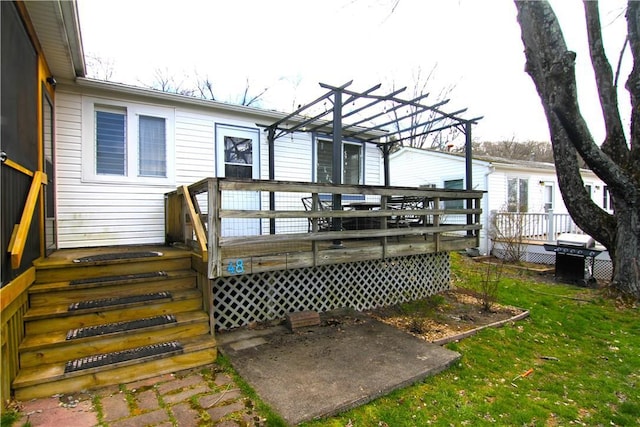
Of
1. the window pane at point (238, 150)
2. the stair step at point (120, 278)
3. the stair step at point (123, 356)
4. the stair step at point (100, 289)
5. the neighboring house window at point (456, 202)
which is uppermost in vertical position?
the window pane at point (238, 150)

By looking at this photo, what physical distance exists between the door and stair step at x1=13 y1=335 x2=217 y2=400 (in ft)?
11.7

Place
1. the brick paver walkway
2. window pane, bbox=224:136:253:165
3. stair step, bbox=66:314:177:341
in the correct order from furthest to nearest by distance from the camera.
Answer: window pane, bbox=224:136:253:165
stair step, bbox=66:314:177:341
the brick paver walkway

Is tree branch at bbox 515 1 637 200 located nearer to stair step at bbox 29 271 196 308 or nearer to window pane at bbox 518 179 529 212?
stair step at bbox 29 271 196 308

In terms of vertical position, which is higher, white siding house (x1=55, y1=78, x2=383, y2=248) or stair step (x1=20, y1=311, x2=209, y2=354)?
white siding house (x1=55, y1=78, x2=383, y2=248)

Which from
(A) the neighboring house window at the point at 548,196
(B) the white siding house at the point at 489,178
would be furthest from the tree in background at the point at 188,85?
(A) the neighboring house window at the point at 548,196

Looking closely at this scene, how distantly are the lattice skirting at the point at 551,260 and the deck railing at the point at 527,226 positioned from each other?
51 centimetres

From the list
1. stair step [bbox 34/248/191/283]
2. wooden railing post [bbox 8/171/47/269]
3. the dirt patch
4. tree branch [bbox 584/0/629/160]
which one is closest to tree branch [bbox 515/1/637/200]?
tree branch [bbox 584/0/629/160]

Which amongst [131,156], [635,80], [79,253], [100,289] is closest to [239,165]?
[131,156]

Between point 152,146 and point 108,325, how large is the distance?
378 centimetres

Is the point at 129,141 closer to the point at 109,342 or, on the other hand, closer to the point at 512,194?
the point at 109,342

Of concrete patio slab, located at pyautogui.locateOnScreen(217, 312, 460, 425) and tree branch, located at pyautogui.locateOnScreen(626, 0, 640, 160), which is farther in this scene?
tree branch, located at pyautogui.locateOnScreen(626, 0, 640, 160)

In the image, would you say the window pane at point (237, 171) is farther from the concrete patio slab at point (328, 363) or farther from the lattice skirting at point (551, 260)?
the lattice skirting at point (551, 260)

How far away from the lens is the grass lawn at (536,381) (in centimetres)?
282

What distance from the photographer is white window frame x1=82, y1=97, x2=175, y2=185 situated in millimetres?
5715
